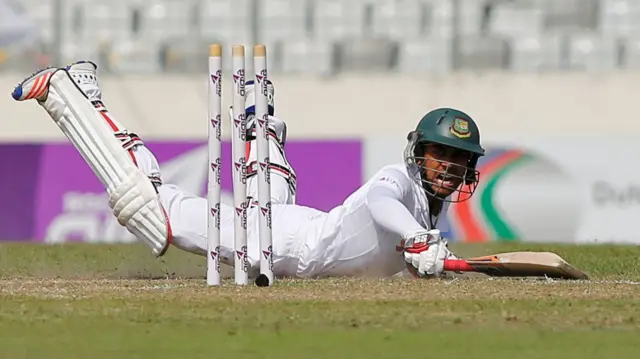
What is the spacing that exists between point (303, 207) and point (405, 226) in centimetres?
102

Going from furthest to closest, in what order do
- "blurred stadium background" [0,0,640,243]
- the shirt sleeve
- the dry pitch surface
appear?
1. "blurred stadium background" [0,0,640,243]
2. the shirt sleeve
3. the dry pitch surface

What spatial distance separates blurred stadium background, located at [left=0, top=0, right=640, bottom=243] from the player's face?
895 centimetres

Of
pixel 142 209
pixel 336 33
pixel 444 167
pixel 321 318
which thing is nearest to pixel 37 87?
pixel 142 209

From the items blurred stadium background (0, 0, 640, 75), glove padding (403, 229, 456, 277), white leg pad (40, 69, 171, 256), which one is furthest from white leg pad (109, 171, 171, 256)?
blurred stadium background (0, 0, 640, 75)

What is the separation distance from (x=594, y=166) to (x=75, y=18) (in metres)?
7.77

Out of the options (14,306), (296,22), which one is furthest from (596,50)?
(14,306)

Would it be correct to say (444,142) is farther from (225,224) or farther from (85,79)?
(85,79)

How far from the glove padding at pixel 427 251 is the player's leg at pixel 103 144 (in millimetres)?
1552

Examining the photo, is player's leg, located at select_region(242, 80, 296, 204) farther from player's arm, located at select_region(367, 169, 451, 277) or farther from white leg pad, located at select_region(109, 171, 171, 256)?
player's arm, located at select_region(367, 169, 451, 277)

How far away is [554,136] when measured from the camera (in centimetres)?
1633

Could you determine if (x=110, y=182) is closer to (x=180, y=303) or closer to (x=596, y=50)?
(x=180, y=303)

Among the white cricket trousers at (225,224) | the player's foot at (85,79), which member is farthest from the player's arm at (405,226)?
the player's foot at (85,79)

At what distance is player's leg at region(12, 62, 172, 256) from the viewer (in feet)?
25.0

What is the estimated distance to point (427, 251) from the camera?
666cm
